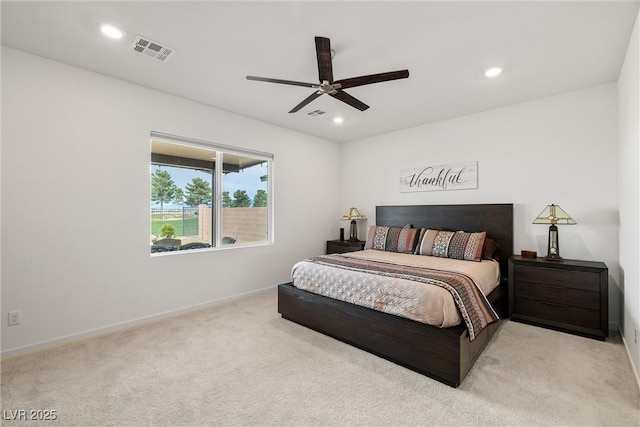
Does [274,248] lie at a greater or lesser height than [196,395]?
greater

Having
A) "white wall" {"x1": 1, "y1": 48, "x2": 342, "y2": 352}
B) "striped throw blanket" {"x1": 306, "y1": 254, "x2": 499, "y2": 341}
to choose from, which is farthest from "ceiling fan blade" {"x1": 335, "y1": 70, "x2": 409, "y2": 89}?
"white wall" {"x1": 1, "y1": 48, "x2": 342, "y2": 352}

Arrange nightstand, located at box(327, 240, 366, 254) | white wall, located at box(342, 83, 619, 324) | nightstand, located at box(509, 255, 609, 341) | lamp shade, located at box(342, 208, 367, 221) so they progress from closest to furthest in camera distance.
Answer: nightstand, located at box(509, 255, 609, 341) < white wall, located at box(342, 83, 619, 324) < nightstand, located at box(327, 240, 366, 254) < lamp shade, located at box(342, 208, 367, 221)

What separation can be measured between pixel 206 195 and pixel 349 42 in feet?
8.51

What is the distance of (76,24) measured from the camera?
2.15m

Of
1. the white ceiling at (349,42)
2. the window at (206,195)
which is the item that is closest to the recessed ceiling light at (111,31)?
the white ceiling at (349,42)

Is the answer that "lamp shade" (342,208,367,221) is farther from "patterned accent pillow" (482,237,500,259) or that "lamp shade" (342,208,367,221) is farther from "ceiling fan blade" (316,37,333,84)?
"ceiling fan blade" (316,37,333,84)

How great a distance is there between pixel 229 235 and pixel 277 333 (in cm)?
169

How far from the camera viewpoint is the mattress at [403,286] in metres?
2.18

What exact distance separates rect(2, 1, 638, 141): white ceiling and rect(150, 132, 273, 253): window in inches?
30.0

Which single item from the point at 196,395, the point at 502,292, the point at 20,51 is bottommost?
the point at 196,395

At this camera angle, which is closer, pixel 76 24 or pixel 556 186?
pixel 76 24

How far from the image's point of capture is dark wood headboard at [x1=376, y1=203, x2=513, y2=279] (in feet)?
12.0

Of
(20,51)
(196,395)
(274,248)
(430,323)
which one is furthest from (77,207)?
(430,323)

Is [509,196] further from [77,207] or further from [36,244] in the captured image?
[36,244]
